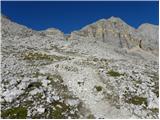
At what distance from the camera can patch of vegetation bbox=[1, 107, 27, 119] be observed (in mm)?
31066

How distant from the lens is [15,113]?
31.5 m

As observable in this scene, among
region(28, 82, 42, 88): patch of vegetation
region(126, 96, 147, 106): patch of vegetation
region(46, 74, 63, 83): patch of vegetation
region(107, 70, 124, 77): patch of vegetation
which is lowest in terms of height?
region(126, 96, 147, 106): patch of vegetation

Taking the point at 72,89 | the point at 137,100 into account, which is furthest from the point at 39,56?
the point at 137,100

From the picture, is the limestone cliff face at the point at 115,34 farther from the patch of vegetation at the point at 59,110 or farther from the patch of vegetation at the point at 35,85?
the patch of vegetation at the point at 59,110

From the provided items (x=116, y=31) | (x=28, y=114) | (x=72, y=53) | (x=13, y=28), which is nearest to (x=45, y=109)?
(x=28, y=114)

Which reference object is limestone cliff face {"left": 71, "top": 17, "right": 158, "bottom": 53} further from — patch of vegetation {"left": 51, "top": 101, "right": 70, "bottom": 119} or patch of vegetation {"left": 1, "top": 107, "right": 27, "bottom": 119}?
patch of vegetation {"left": 1, "top": 107, "right": 27, "bottom": 119}

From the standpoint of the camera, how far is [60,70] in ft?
142

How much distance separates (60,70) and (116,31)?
125m

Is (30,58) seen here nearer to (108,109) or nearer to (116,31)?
(108,109)

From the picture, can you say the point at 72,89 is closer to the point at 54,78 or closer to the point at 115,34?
the point at 54,78

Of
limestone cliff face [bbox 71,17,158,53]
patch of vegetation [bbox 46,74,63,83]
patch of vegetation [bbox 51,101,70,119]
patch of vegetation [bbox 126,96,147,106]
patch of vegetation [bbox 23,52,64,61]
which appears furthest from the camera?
limestone cliff face [bbox 71,17,158,53]

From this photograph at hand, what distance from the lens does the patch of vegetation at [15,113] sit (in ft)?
102

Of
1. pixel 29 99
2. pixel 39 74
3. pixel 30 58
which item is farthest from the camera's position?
pixel 30 58

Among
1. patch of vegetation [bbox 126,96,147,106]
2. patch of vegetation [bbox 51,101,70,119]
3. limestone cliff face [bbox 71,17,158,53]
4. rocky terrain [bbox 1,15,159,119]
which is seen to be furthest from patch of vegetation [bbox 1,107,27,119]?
limestone cliff face [bbox 71,17,158,53]
